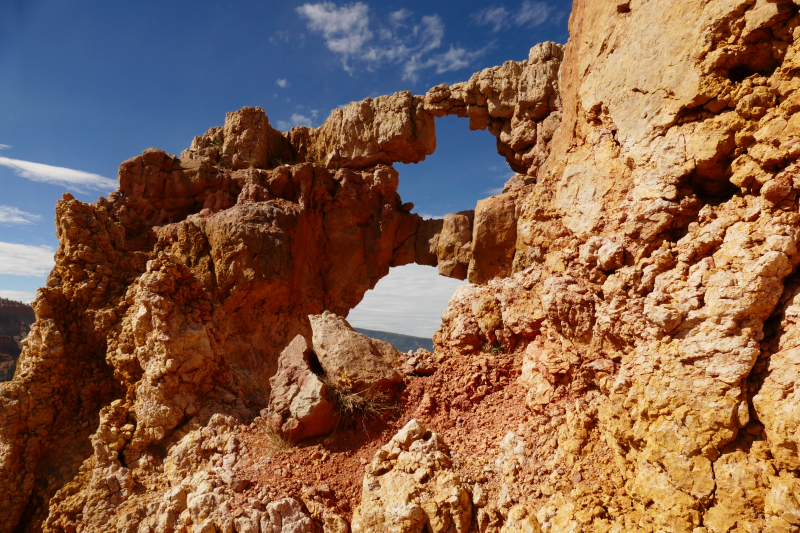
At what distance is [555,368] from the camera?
11.6 ft

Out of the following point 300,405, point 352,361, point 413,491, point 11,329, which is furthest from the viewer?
point 11,329

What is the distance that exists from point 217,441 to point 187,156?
12955 mm

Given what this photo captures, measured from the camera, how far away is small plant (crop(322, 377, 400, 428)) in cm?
445

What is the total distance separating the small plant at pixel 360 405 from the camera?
445cm

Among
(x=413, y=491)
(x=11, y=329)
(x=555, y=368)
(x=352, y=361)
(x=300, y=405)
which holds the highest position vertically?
(x=555, y=368)

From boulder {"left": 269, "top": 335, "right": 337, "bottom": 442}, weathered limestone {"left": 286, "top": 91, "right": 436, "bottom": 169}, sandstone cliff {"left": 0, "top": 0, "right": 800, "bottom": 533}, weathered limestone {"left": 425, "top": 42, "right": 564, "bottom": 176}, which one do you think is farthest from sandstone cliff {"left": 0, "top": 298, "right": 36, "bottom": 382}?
boulder {"left": 269, "top": 335, "right": 337, "bottom": 442}

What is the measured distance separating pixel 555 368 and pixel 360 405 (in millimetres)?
2033

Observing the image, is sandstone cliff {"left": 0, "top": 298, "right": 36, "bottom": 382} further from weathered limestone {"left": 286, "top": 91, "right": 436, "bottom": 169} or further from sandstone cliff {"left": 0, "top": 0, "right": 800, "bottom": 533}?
sandstone cliff {"left": 0, "top": 0, "right": 800, "bottom": 533}

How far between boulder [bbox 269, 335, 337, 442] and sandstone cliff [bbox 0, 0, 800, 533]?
0.02 m

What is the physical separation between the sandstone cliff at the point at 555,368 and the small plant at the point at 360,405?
51mm

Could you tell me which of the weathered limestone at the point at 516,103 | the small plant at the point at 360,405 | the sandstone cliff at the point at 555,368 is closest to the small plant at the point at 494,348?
the sandstone cliff at the point at 555,368

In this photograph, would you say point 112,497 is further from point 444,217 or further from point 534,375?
point 444,217

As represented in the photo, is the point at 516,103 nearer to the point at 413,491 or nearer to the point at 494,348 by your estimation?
the point at 494,348

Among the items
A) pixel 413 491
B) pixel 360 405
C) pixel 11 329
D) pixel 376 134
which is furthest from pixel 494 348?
pixel 11 329
